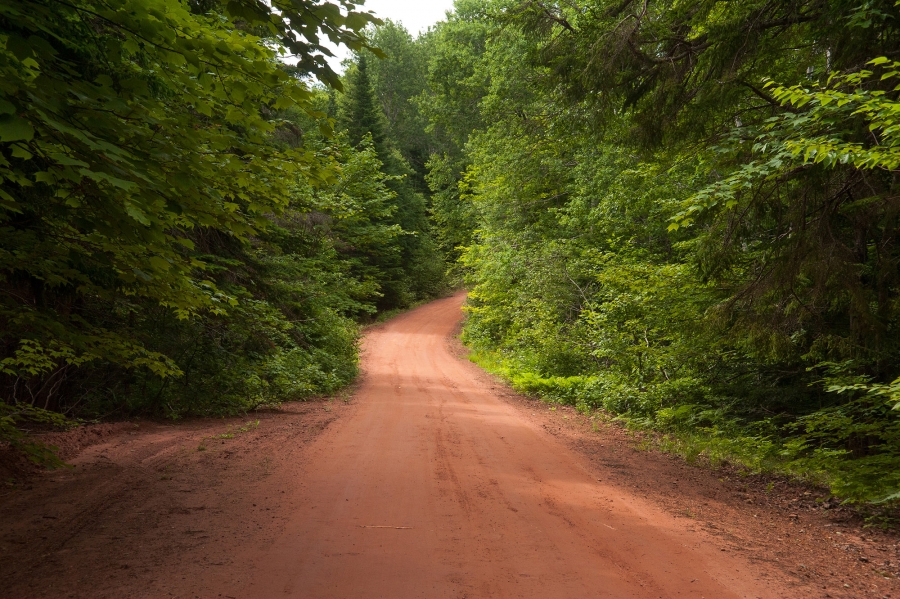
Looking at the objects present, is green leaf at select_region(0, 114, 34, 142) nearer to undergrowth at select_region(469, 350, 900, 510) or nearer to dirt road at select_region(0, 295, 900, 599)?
dirt road at select_region(0, 295, 900, 599)

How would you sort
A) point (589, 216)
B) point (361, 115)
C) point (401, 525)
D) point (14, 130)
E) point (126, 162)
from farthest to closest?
point (361, 115) → point (589, 216) → point (401, 525) → point (126, 162) → point (14, 130)

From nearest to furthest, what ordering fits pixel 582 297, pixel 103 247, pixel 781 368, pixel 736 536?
pixel 103 247 < pixel 736 536 < pixel 781 368 < pixel 582 297

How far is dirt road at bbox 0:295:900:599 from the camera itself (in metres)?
3.88

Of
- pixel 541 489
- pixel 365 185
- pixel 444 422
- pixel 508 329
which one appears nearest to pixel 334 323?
pixel 365 185

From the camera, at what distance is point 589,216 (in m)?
17.5

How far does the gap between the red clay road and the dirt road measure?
0.07 feet

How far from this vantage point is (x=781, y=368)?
866 cm

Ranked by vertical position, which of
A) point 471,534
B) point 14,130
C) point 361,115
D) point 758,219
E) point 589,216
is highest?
point 361,115

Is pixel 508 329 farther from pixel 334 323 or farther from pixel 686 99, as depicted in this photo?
pixel 686 99

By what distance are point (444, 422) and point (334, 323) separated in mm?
7629

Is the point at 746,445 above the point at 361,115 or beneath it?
beneath

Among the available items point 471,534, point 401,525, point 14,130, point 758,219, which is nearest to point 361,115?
point 758,219

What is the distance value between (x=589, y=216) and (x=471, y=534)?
14.1 metres

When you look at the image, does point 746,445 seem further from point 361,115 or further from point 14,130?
point 361,115
